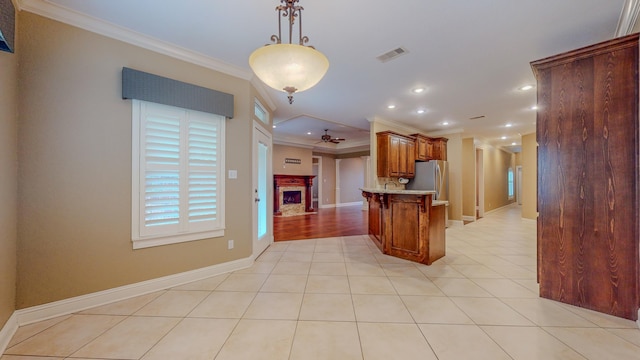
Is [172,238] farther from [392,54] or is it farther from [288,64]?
[392,54]

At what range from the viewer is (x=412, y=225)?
3361mm

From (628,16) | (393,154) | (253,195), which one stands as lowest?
(253,195)

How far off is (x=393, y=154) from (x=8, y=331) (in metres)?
5.49

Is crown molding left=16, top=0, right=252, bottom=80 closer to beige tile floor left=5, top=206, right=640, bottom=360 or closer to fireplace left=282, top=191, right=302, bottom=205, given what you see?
beige tile floor left=5, top=206, right=640, bottom=360

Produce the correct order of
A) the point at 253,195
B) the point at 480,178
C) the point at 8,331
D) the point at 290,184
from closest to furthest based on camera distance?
1. the point at 8,331
2. the point at 253,195
3. the point at 480,178
4. the point at 290,184

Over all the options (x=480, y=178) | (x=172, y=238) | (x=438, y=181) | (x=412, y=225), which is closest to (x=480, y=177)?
(x=480, y=178)

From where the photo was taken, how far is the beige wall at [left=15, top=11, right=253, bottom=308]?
195 cm

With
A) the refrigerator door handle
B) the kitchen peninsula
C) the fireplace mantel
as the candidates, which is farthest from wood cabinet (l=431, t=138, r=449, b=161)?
the fireplace mantel

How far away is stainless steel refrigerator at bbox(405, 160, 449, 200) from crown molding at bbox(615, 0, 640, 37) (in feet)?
12.2

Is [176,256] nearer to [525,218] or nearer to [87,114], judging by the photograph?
[87,114]

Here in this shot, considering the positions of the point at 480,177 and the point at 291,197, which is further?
the point at 291,197

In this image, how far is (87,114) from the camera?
2.16 metres

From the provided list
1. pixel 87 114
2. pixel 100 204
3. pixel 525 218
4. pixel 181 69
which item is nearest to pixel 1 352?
pixel 100 204

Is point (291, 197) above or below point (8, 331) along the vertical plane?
above
